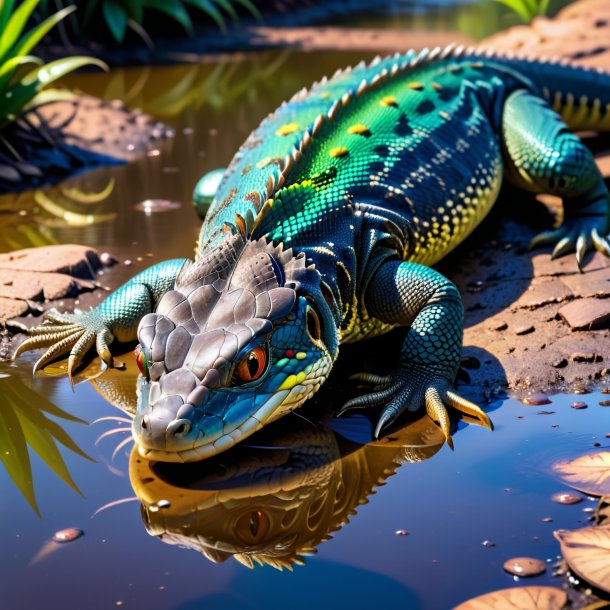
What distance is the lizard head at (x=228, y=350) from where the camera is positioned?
3.38 m

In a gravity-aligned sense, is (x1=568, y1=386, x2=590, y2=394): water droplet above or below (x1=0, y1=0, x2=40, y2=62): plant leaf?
below

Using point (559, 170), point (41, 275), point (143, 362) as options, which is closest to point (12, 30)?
point (41, 275)

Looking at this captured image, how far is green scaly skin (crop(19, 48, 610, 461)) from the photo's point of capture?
3.52m

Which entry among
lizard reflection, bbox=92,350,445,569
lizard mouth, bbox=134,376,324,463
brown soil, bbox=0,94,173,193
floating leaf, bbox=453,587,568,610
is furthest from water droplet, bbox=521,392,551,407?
brown soil, bbox=0,94,173,193

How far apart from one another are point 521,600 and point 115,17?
10981 mm

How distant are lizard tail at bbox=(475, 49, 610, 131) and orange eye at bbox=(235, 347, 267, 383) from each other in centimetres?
356

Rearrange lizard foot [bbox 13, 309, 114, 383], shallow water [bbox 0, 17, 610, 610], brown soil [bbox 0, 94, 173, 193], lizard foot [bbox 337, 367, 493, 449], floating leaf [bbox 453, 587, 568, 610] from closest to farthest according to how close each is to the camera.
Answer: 1. floating leaf [bbox 453, 587, 568, 610]
2. shallow water [bbox 0, 17, 610, 610]
3. lizard foot [bbox 337, 367, 493, 449]
4. lizard foot [bbox 13, 309, 114, 383]
5. brown soil [bbox 0, 94, 173, 193]

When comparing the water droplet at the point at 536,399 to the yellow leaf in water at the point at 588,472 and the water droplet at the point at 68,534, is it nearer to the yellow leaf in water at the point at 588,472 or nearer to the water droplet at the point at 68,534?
the yellow leaf in water at the point at 588,472

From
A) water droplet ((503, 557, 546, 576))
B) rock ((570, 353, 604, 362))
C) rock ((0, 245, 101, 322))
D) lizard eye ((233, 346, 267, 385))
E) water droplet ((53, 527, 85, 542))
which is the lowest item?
rock ((0, 245, 101, 322))

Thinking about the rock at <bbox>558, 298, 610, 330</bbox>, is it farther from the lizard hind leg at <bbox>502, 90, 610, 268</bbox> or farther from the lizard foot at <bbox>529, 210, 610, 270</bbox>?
the lizard hind leg at <bbox>502, 90, 610, 268</bbox>

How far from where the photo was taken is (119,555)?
316 cm

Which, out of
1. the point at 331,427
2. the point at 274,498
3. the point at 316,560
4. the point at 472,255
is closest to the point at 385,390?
the point at 331,427

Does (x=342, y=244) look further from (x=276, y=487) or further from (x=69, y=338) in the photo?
(x=69, y=338)

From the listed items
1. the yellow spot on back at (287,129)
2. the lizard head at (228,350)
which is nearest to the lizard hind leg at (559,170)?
the yellow spot on back at (287,129)
